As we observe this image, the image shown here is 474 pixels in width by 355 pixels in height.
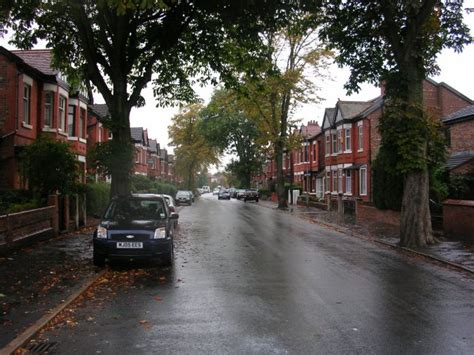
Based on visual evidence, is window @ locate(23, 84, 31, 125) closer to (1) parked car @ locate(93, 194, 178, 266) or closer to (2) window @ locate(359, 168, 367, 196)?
(1) parked car @ locate(93, 194, 178, 266)

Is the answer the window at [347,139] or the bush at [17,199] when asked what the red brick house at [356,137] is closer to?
the window at [347,139]

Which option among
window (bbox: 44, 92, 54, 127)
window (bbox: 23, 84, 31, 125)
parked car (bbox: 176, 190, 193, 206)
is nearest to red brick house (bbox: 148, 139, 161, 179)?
parked car (bbox: 176, 190, 193, 206)

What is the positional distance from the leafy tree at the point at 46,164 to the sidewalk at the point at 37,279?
2.63 metres

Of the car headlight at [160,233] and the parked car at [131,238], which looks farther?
the car headlight at [160,233]

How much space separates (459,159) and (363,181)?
1158cm

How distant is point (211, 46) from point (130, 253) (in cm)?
884

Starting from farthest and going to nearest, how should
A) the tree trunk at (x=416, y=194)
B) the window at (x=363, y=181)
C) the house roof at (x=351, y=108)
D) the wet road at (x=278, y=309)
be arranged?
the house roof at (x=351, y=108), the window at (x=363, y=181), the tree trunk at (x=416, y=194), the wet road at (x=278, y=309)

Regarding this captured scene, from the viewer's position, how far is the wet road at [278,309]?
5.53 meters

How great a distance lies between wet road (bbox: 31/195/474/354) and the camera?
5.53m

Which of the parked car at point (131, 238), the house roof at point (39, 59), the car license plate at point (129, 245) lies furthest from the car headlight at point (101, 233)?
the house roof at point (39, 59)

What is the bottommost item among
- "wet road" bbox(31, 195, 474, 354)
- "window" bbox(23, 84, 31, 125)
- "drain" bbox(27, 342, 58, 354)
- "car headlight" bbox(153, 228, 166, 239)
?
"drain" bbox(27, 342, 58, 354)

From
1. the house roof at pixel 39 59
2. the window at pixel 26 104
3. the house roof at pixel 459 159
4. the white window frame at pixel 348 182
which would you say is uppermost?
the house roof at pixel 39 59

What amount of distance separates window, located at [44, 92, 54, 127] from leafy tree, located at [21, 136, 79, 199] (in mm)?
8399

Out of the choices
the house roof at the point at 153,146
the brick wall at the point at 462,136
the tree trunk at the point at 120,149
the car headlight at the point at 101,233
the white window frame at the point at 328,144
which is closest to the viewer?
the car headlight at the point at 101,233
